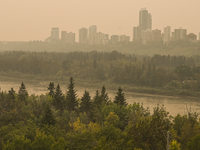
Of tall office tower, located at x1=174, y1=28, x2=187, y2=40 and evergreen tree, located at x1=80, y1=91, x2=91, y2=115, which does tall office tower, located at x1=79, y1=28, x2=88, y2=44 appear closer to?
tall office tower, located at x1=174, y1=28, x2=187, y2=40

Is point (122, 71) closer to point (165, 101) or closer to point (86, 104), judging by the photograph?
point (165, 101)

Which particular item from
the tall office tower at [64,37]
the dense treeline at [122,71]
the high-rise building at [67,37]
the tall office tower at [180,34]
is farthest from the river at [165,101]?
the tall office tower at [64,37]

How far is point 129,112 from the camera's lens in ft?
82.6

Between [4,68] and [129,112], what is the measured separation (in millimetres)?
70276

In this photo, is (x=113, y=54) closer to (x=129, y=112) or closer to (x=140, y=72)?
(x=140, y=72)

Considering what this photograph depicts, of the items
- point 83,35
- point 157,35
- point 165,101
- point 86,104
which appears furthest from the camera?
point 83,35

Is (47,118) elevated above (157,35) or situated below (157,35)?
below

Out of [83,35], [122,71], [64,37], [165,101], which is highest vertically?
[83,35]

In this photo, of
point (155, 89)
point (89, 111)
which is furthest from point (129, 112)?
point (155, 89)

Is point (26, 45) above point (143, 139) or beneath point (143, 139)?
above

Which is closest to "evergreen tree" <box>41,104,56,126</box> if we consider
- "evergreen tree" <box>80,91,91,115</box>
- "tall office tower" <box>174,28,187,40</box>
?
"evergreen tree" <box>80,91,91,115</box>

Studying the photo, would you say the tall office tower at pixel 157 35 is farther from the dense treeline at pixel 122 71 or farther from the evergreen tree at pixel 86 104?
the evergreen tree at pixel 86 104

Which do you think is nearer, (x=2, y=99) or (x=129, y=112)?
(x=129, y=112)

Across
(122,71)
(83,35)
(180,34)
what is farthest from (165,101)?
(83,35)
